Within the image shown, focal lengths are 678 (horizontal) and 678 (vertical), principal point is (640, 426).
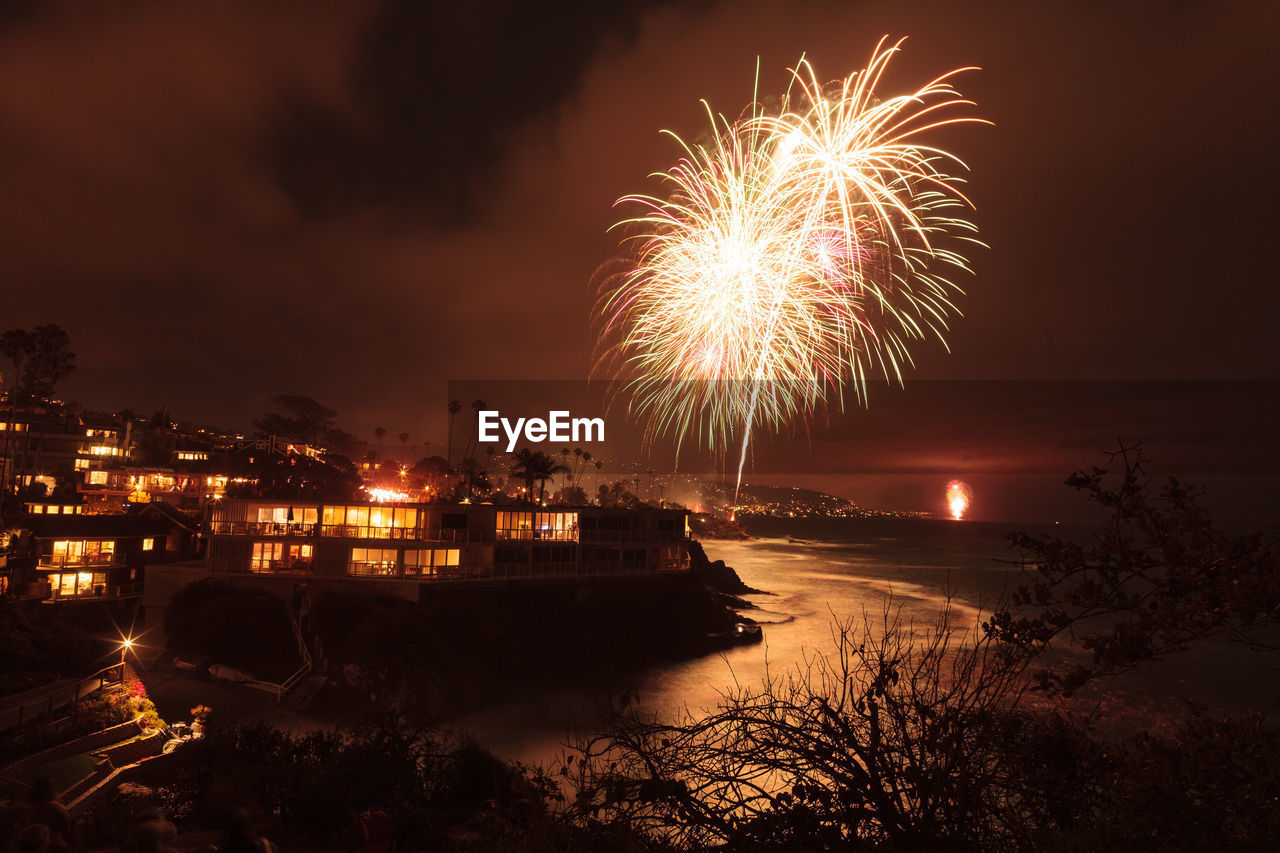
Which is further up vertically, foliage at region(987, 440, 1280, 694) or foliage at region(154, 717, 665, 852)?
foliage at region(987, 440, 1280, 694)

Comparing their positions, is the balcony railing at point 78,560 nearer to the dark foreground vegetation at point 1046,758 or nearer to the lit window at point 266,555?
the lit window at point 266,555

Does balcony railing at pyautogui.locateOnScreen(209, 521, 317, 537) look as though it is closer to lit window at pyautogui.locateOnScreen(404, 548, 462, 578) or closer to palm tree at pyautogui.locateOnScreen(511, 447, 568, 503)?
lit window at pyautogui.locateOnScreen(404, 548, 462, 578)

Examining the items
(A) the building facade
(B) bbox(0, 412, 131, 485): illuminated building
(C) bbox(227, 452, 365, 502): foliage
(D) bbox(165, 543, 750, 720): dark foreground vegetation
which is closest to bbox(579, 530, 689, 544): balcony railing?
(A) the building facade

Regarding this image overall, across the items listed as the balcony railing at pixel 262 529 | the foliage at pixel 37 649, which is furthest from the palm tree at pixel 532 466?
the foliage at pixel 37 649

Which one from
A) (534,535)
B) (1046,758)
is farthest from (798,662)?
(1046,758)

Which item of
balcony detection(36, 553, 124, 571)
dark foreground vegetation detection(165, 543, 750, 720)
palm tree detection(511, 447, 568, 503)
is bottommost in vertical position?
dark foreground vegetation detection(165, 543, 750, 720)

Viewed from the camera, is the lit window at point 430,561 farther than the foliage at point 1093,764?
Yes

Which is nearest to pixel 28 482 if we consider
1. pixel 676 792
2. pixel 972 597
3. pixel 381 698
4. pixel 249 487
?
pixel 249 487

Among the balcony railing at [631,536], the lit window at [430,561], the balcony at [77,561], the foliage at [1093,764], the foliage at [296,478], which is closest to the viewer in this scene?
the foliage at [1093,764]
